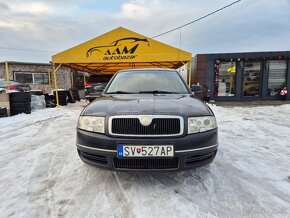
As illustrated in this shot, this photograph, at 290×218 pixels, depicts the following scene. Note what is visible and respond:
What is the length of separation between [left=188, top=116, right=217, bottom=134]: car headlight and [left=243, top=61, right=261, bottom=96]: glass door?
1142 centimetres

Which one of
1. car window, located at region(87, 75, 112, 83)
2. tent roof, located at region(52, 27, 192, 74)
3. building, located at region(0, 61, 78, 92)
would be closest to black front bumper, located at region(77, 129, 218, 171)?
tent roof, located at region(52, 27, 192, 74)

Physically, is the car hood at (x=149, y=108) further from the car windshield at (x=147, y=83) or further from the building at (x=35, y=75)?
the building at (x=35, y=75)

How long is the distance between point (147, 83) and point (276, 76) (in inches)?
471

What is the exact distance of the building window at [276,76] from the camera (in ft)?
38.6

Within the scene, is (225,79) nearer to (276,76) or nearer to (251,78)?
(251,78)

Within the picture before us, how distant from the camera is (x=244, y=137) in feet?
13.8

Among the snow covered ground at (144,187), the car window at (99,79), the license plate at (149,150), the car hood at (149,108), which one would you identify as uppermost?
the car window at (99,79)

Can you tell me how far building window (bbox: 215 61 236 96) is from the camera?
12.0m

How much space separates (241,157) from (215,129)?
1310 millimetres

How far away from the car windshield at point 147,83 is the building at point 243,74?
358 inches

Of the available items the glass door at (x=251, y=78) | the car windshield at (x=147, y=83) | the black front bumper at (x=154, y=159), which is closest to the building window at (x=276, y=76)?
the glass door at (x=251, y=78)

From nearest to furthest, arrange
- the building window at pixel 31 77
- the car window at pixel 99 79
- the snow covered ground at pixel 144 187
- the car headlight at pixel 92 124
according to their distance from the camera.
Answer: the snow covered ground at pixel 144 187
the car headlight at pixel 92 124
the car window at pixel 99 79
the building window at pixel 31 77

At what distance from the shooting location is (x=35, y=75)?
59.8ft

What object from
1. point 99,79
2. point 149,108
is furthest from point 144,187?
point 99,79
